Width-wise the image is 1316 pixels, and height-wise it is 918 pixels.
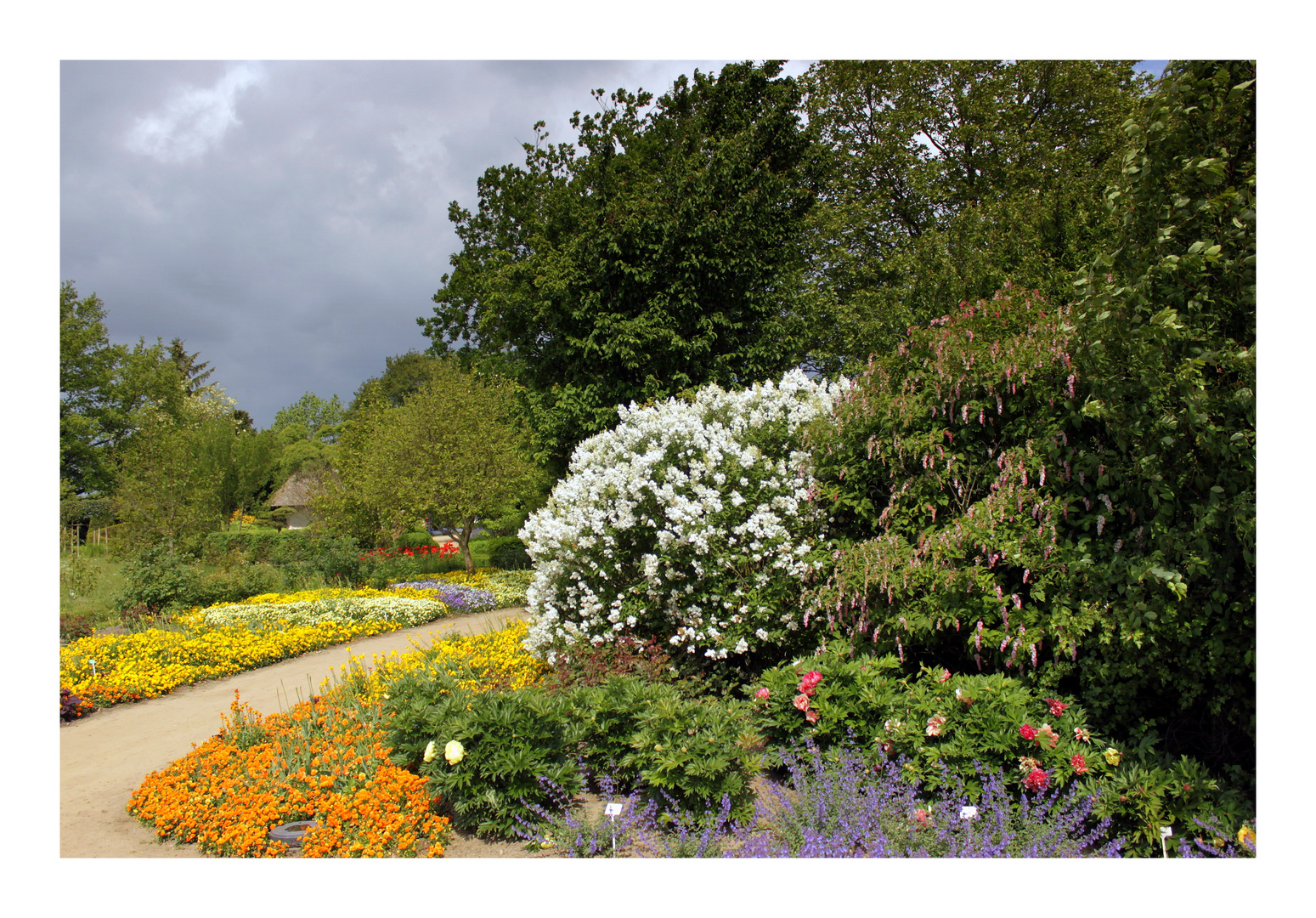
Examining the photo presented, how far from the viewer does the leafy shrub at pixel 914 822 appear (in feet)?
9.17

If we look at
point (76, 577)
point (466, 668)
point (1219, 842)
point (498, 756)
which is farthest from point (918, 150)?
point (76, 577)

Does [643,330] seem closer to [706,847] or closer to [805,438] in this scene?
[805,438]

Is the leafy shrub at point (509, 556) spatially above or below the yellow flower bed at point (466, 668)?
below

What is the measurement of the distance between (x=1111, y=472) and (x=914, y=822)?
1929mm

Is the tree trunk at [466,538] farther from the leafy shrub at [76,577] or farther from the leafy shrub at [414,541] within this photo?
the leafy shrub at [76,577]

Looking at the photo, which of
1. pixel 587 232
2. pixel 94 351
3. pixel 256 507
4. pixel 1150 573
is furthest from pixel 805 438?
pixel 94 351

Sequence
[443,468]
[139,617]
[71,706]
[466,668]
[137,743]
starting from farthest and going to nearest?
[443,468] < [139,617] < [71,706] < [466,668] < [137,743]

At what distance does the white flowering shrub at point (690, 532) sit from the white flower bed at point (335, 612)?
14.9 ft

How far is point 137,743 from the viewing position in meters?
4.98

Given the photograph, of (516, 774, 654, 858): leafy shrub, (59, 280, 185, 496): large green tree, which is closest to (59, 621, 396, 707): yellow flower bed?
(516, 774, 654, 858): leafy shrub

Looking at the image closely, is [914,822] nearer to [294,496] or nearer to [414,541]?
[414,541]

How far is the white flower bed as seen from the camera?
838cm

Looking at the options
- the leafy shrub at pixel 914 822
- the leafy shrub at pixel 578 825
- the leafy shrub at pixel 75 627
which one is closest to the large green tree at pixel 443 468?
the leafy shrub at pixel 75 627

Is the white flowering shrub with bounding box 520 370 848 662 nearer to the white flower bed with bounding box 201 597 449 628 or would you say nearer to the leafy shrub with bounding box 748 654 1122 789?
the leafy shrub with bounding box 748 654 1122 789
